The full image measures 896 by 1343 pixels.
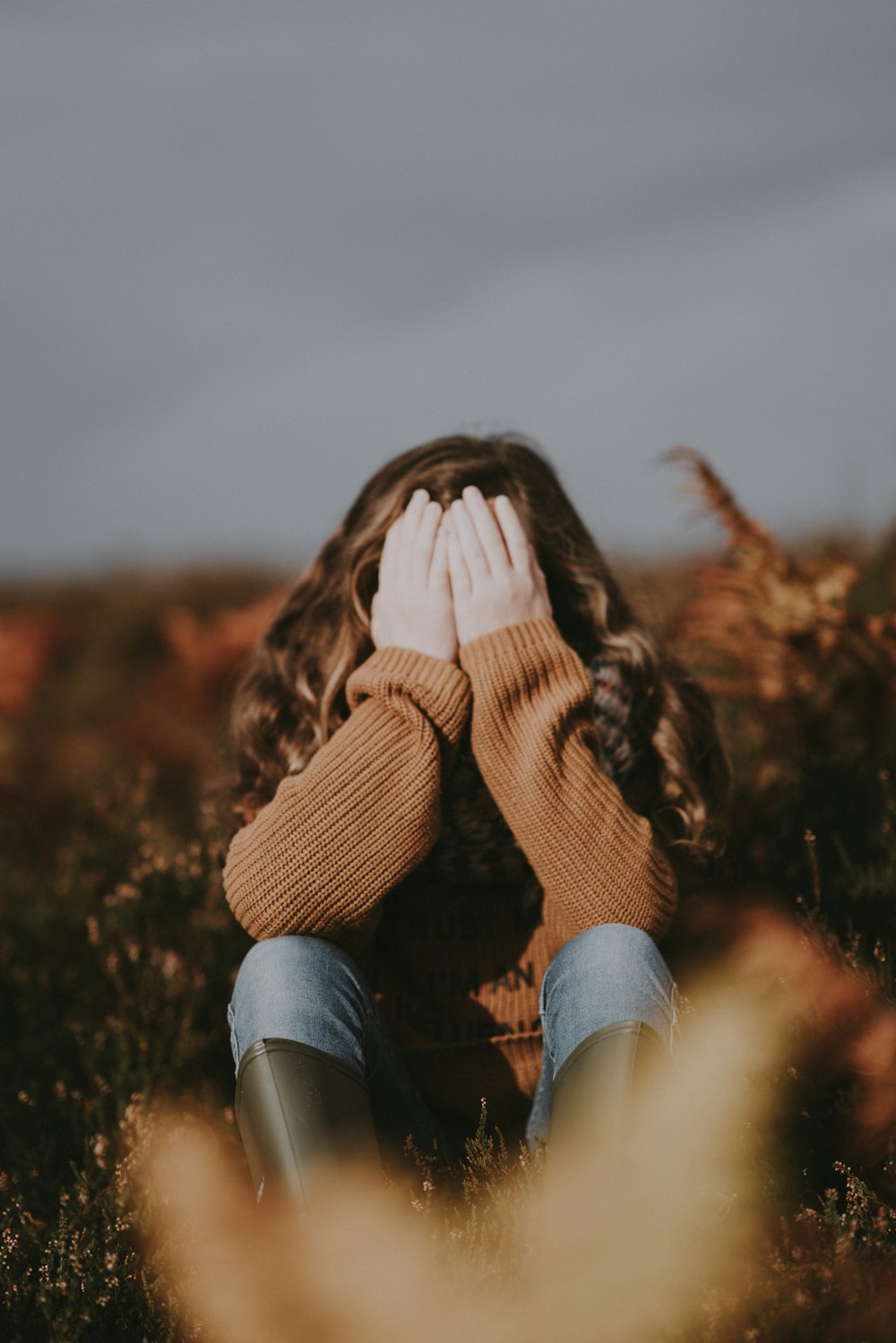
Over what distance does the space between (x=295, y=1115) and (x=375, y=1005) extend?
34 centimetres

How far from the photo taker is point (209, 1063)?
8.93ft

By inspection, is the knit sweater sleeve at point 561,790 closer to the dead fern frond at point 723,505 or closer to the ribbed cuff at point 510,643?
the ribbed cuff at point 510,643

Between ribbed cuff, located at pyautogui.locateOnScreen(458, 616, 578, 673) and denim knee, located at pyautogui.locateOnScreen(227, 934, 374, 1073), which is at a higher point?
ribbed cuff, located at pyautogui.locateOnScreen(458, 616, 578, 673)

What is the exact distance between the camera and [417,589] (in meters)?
2.25

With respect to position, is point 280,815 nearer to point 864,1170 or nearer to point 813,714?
point 864,1170

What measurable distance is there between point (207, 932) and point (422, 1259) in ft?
5.24

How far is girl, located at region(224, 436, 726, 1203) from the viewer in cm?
177

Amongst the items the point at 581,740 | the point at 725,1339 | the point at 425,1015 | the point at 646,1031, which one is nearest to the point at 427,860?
the point at 425,1015

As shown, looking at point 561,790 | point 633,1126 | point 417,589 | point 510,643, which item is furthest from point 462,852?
point 633,1126

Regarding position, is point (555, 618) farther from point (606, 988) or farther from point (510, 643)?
point (606, 988)

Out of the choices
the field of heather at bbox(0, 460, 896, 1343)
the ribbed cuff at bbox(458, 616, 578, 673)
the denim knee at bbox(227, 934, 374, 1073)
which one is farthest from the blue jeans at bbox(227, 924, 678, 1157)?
the ribbed cuff at bbox(458, 616, 578, 673)

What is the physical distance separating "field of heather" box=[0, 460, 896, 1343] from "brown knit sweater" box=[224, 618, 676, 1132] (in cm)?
27

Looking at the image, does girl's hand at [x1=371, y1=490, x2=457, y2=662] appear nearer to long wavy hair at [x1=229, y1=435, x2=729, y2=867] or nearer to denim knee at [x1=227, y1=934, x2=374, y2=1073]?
long wavy hair at [x1=229, y1=435, x2=729, y2=867]

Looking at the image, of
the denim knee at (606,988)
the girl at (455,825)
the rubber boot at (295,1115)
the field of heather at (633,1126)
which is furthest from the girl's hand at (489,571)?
the rubber boot at (295,1115)
